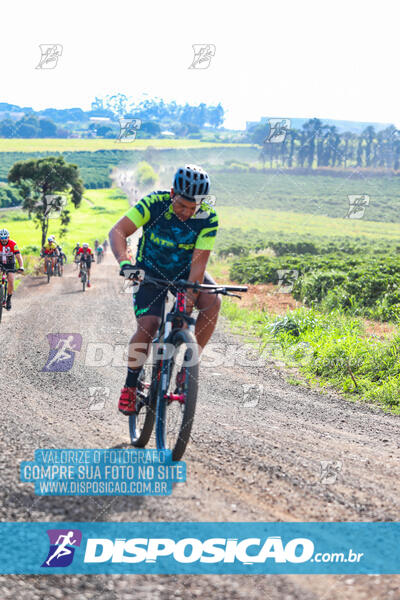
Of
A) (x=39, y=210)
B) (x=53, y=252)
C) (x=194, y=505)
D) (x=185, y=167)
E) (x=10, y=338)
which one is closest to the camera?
(x=194, y=505)

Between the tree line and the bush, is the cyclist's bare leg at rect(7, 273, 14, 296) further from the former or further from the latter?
the tree line

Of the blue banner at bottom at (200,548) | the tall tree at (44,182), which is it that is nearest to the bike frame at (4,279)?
the blue banner at bottom at (200,548)

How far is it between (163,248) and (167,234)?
0.46 ft

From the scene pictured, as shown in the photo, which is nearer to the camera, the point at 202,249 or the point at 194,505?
the point at 194,505

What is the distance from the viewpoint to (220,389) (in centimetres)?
884

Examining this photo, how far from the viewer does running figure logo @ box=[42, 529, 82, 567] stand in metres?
3.42

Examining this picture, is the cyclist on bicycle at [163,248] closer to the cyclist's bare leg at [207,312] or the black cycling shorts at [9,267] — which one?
the cyclist's bare leg at [207,312]

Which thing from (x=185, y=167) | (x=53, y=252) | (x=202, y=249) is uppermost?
(x=185, y=167)

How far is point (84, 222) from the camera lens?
8400 cm

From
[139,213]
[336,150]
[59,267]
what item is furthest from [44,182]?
[336,150]

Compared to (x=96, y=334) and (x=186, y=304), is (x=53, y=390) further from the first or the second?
(x=96, y=334)

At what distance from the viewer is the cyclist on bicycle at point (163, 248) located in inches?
201

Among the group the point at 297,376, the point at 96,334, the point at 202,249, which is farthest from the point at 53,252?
the point at 202,249

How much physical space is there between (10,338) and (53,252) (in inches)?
801
